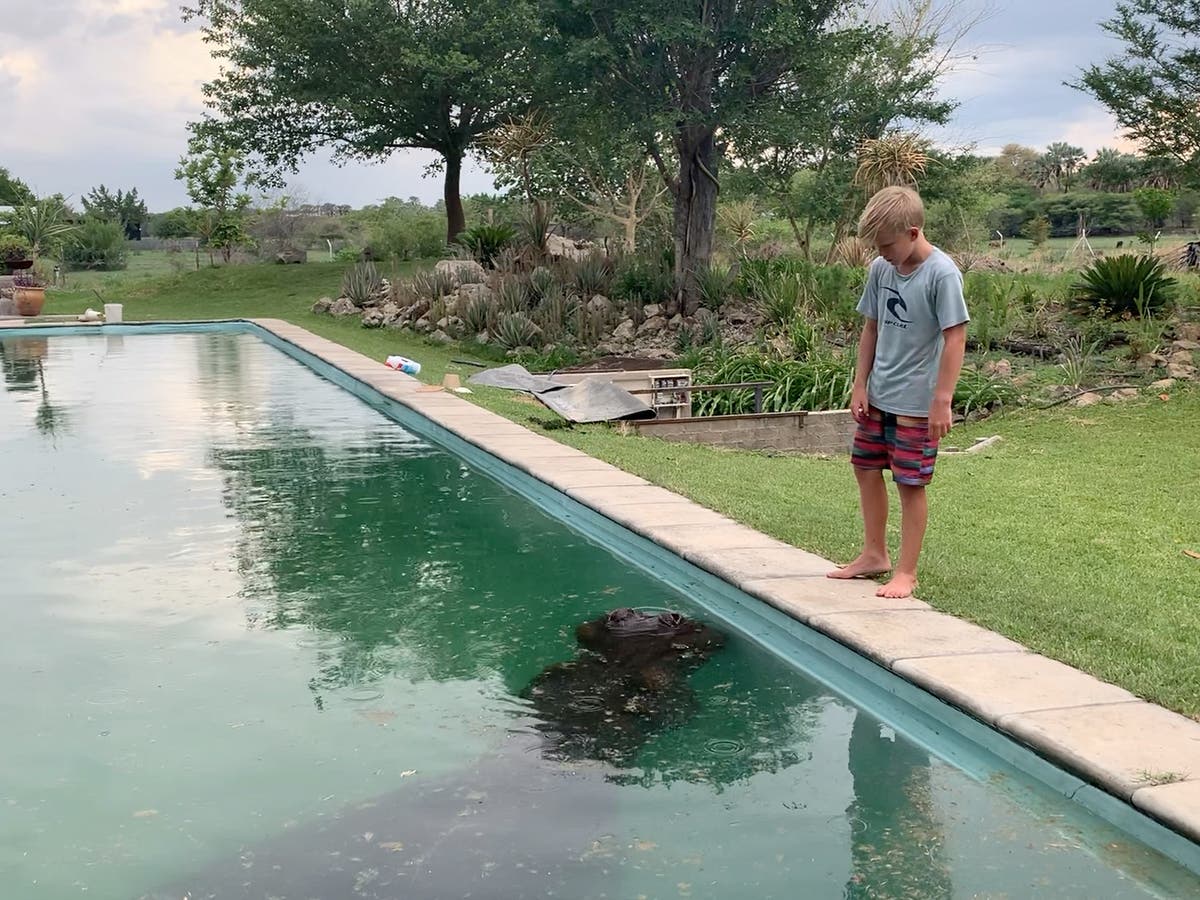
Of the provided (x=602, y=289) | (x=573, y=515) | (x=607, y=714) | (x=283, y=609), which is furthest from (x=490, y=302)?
(x=607, y=714)

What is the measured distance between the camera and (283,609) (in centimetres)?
445

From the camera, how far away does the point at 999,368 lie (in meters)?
11.0

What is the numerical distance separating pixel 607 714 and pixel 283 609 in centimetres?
164

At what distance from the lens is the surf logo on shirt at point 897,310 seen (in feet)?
12.6

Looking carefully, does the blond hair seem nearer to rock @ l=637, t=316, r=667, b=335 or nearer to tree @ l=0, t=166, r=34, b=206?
rock @ l=637, t=316, r=667, b=335

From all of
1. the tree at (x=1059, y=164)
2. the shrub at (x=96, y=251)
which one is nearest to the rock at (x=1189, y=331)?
the shrub at (x=96, y=251)

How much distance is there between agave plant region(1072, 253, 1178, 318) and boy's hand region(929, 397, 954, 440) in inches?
346

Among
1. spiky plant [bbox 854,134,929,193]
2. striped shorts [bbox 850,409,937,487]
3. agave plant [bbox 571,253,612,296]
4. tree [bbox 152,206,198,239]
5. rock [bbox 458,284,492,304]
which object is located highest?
tree [bbox 152,206,198,239]

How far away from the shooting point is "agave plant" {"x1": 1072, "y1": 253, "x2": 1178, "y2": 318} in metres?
11.6

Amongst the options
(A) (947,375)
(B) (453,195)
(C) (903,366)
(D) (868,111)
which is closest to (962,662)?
(A) (947,375)

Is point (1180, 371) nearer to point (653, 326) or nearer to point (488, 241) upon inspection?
point (653, 326)

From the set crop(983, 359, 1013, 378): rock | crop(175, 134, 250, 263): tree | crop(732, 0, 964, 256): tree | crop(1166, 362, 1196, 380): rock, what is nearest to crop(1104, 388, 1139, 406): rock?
crop(1166, 362, 1196, 380): rock

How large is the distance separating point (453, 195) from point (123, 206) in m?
27.5

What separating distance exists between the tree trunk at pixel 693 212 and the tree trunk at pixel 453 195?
10035 millimetres
